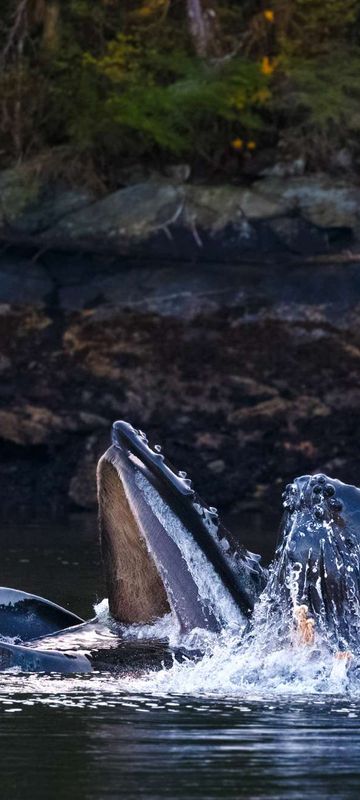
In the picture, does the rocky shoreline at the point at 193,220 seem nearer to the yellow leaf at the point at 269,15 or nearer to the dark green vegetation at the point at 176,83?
the dark green vegetation at the point at 176,83

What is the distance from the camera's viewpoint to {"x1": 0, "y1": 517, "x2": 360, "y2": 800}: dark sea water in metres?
6.78

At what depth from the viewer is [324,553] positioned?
30.0 ft

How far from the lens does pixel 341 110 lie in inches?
→ 950

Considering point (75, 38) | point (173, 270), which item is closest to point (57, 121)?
point (75, 38)

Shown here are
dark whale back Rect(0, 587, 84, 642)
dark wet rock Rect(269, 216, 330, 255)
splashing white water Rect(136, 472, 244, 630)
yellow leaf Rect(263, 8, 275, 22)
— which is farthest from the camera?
yellow leaf Rect(263, 8, 275, 22)

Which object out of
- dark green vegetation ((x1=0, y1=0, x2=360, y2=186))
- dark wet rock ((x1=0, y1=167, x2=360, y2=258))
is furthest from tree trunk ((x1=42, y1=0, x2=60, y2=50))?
dark wet rock ((x1=0, y1=167, x2=360, y2=258))

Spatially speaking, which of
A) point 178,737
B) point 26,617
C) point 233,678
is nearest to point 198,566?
point 233,678

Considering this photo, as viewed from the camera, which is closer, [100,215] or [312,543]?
[312,543]

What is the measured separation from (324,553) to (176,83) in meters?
16.3

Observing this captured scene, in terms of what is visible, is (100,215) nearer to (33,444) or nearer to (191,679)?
(33,444)

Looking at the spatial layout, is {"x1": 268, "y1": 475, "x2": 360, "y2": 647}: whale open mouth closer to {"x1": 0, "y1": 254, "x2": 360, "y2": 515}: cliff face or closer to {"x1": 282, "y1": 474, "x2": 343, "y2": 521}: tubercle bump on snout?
{"x1": 282, "y1": 474, "x2": 343, "y2": 521}: tubercle bump on snout

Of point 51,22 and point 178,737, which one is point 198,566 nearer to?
point 178,737

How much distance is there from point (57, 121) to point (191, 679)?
17284 millimetres

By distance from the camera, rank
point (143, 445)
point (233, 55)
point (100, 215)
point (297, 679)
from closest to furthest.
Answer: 1. point (297, 679)
2. point (143, 445)
3. point (100, 215)
4. point (233, 55)
